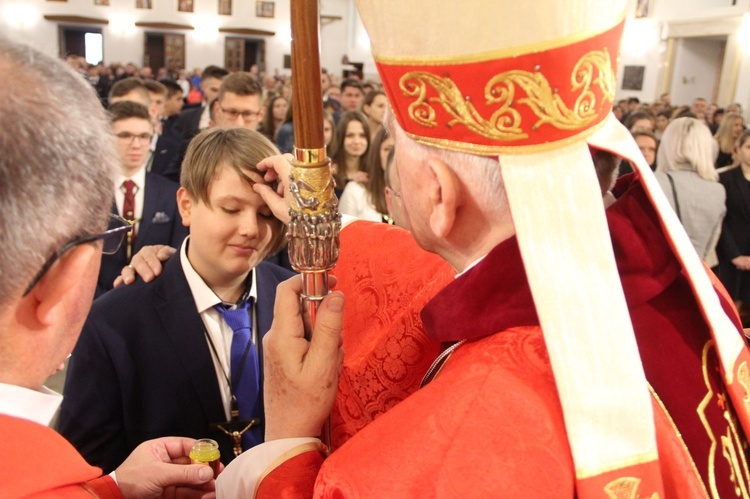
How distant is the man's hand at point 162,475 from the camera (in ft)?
4.53

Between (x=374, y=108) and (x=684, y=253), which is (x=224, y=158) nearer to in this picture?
(x=684, y=253)

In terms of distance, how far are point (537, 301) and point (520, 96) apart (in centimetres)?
31

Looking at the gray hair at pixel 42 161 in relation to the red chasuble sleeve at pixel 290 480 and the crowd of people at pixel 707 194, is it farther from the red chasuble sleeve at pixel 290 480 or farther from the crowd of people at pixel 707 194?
the crowd of people at pixel 707 194

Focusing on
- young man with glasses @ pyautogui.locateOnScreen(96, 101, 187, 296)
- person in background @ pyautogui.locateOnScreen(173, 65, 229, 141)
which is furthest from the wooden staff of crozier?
person in background @ pyautogui.locateOnScreen(173, 65, 229, 141)

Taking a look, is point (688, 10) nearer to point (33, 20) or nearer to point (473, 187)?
point (473, 187)

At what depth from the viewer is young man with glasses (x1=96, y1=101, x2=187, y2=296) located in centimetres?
328

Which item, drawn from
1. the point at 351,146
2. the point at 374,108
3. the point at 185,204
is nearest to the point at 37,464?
the point at 185,204

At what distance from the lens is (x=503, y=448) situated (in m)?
0.94

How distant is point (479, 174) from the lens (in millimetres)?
1077

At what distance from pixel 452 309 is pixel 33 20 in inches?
1107

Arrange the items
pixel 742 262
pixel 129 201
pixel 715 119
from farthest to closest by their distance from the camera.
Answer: pixel 715 119, pixel 742 262, pixel 129 201

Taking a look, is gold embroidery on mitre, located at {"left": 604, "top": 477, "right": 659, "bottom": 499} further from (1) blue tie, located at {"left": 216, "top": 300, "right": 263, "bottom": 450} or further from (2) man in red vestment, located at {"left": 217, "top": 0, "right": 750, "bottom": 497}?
(1) blue tie, located at {"left": 216, "top": 300, "right": 263, "bottom": 450}

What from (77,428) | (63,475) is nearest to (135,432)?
(77,428)

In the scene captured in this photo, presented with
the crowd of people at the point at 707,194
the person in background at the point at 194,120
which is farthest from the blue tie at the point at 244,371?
the person in background at the point at 194,120
